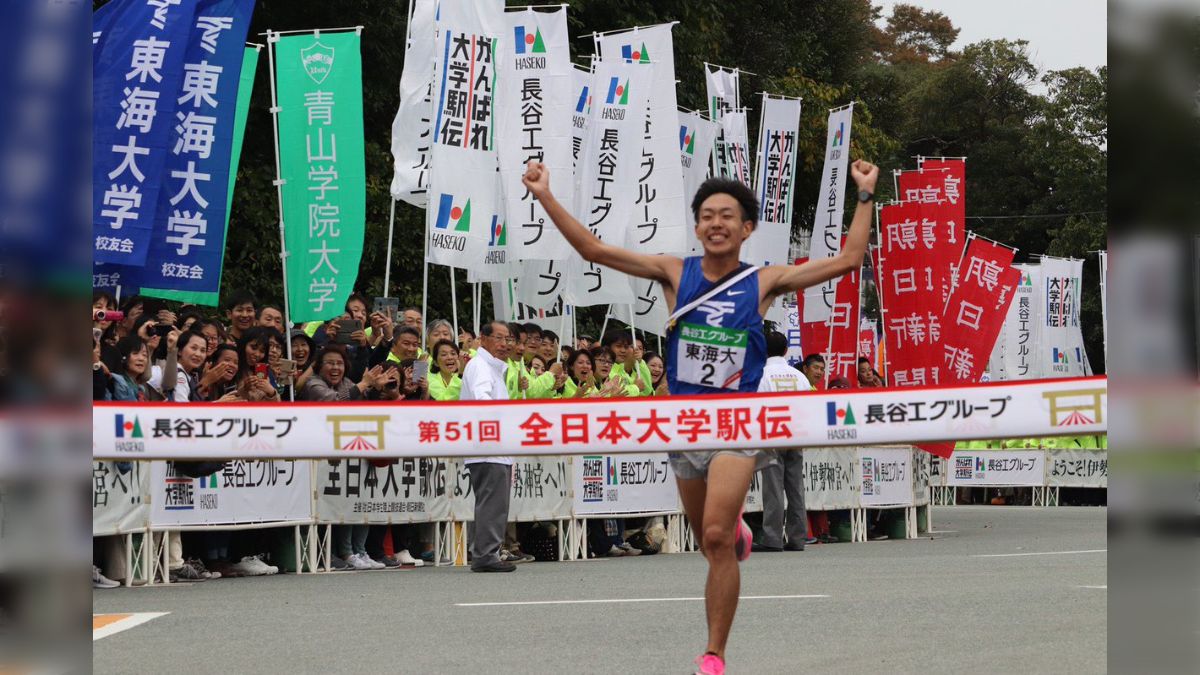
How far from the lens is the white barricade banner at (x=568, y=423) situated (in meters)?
8.63

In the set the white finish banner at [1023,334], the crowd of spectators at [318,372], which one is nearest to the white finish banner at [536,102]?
the crowd of spectators at [318,372]

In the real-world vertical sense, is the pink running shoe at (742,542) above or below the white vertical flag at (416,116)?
below

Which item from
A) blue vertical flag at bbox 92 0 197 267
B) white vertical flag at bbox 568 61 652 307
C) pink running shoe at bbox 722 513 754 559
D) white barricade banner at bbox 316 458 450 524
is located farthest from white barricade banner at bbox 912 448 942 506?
pink running shoe at bbox 722 513 754 559

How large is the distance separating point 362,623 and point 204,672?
7.80ft

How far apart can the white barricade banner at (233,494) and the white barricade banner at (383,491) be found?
0.75ft

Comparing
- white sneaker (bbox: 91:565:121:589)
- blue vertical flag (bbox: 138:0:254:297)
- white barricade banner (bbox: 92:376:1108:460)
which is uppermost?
blue vertical flag (bbox: 138:0:254:297)

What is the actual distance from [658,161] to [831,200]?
24.8 ft

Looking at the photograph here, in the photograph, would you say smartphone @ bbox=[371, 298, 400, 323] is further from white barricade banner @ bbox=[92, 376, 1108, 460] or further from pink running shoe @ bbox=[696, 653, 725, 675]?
pink running shoe @ bbox=[696, 653, 725, 675]

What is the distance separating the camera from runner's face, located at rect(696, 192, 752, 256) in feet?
25.4

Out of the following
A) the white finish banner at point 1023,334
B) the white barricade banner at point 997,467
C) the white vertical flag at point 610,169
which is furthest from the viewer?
the white finish banner at point 1023,334

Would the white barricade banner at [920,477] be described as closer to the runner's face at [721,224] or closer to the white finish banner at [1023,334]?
the runner's face at [721,224]

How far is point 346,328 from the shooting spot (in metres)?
17.3

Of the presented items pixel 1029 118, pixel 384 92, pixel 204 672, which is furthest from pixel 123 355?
pixel 1029 118

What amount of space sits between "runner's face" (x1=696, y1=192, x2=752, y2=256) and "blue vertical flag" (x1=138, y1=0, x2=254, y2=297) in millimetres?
8741
